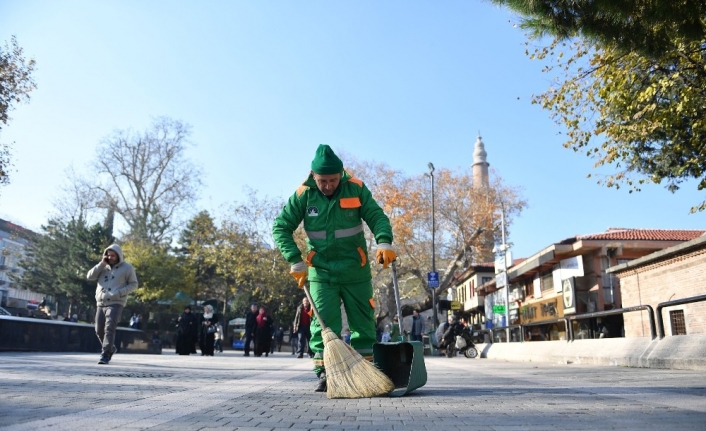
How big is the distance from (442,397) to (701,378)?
334 centimetres

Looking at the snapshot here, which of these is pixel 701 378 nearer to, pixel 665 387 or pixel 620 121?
pixel 665 387

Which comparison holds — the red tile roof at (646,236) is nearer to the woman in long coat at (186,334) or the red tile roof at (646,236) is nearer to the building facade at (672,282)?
the building facade at (672,282)

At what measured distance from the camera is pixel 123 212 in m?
45.2

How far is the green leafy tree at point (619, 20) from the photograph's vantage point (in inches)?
278

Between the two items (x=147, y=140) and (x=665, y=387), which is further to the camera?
(x=147, y=140)

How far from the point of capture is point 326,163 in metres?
5.55

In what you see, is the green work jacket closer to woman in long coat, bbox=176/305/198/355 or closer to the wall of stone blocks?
the wall of stone blocks

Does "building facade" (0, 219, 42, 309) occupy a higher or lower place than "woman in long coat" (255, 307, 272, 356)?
higher

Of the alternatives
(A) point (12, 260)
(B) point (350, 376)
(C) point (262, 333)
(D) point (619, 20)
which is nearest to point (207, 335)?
(C) point (262, 333)

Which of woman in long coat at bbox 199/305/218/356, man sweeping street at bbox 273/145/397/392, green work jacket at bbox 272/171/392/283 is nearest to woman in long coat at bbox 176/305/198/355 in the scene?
woman in long coat at bbox 199/305/218/356

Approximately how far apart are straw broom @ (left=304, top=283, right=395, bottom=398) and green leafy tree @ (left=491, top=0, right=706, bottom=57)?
14.7 feet

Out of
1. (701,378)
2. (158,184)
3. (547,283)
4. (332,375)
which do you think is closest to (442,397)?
(332,375)

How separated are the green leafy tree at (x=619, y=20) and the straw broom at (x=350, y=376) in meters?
4.48

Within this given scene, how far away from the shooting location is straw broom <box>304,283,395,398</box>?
4707mm
